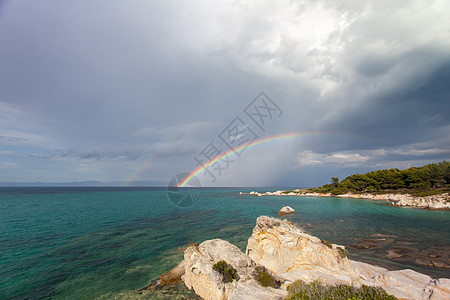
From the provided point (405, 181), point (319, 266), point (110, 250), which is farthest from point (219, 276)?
point (405, 181)

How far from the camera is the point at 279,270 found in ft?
50.9

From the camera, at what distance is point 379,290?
29.3ft

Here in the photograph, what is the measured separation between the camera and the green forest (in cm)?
8044

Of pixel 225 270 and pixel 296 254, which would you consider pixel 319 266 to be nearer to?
pixel 296 254

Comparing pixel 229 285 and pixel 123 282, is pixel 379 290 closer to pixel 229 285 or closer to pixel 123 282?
pixel 229 285

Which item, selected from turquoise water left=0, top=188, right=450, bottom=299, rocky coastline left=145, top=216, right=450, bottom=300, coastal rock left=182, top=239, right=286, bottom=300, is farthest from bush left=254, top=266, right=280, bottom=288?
turquoise water left=0, top=188, right=450, bottom=299

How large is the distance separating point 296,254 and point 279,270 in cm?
216

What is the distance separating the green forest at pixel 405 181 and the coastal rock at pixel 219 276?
94.7 meters

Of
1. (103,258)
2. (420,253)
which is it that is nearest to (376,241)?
(420,253)

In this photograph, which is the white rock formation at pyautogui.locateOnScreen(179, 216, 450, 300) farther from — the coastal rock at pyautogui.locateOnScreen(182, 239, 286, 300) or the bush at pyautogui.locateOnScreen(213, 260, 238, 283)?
the bush at pyautogui.locateOnScreen(213, 260, 238, 283)

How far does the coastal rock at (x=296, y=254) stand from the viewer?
12586 millimetres

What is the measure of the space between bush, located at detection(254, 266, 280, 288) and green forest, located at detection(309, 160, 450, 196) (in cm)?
9431

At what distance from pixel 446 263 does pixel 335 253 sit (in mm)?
14391

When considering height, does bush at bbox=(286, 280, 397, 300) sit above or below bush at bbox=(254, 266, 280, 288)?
above
